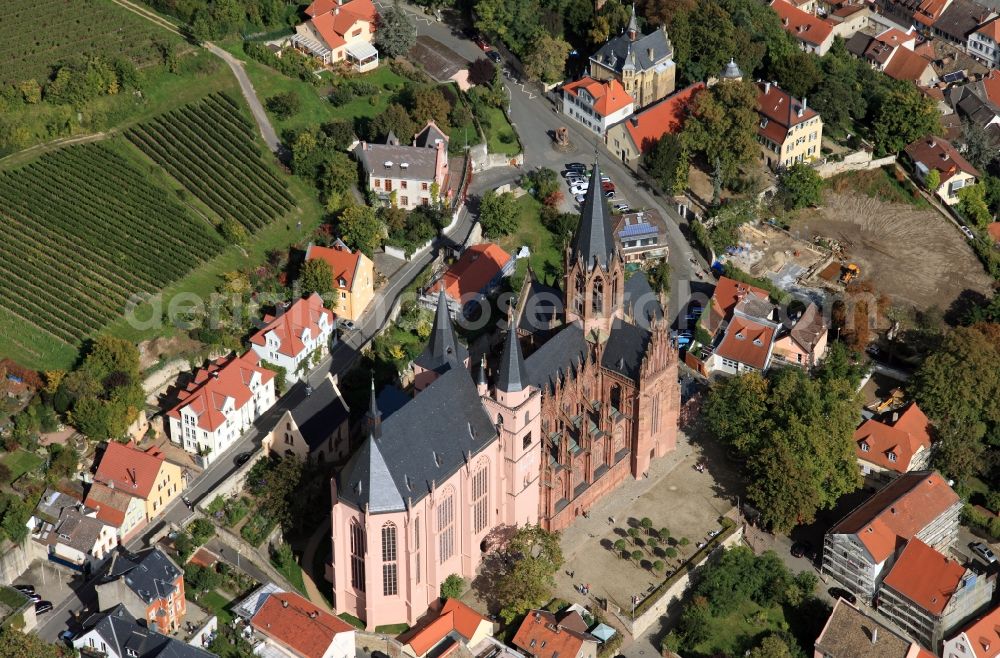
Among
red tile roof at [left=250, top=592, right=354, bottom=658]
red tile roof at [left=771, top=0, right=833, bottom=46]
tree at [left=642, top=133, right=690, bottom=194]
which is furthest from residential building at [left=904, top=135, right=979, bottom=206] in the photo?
red tile roof at [left=250, top=592, right=354, bottom=658]

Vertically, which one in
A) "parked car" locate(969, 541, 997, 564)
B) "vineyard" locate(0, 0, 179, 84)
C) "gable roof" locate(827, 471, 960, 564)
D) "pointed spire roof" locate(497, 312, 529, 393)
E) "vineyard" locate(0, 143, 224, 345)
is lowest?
"vineyard" locate(0, 143, 224, 345)

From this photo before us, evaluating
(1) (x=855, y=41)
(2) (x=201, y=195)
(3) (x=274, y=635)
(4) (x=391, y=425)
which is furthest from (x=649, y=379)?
(1) (x=855, y=41)

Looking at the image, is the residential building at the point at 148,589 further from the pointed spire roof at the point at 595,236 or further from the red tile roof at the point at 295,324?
the pointed spire roof at the point at 595,236

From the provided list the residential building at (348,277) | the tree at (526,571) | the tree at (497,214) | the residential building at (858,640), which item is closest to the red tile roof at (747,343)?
the tree at (497,214)

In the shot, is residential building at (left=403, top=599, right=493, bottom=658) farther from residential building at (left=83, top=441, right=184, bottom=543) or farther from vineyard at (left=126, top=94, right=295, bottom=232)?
vineyard at (left=126, top=94, right=295, bottom=232)

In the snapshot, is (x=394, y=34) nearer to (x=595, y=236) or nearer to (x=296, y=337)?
(x=296, y=337)
